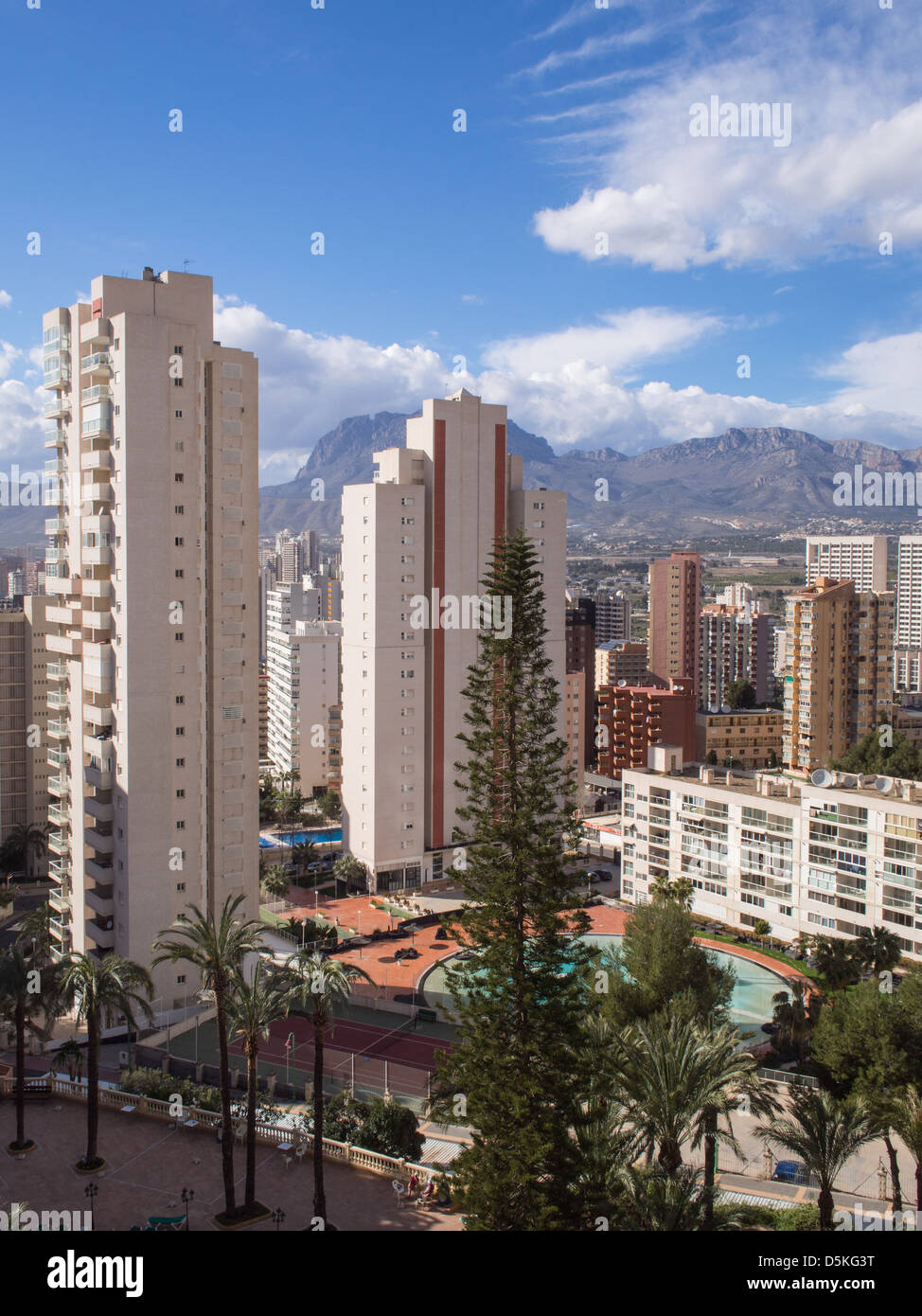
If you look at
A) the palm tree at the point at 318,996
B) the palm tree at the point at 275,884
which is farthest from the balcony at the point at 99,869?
the palm tree at the point at 318,996

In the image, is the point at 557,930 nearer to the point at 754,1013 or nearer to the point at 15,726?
the point at 754,1013

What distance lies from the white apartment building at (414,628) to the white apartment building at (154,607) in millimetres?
14163

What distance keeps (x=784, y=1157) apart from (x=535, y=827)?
13.2m

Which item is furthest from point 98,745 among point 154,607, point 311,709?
point 311,709

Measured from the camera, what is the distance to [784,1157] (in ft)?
79.0

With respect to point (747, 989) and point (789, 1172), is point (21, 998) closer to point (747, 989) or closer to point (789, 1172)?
point (789, 1172)

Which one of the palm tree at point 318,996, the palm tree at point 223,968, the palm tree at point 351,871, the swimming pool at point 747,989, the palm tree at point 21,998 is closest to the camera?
the palm tree at point 318,996

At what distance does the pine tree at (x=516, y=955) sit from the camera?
15.4 m

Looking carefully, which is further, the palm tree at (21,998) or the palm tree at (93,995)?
the palm tree at (21,998)

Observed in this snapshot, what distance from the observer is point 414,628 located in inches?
1871

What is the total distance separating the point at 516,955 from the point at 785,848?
24.5 m

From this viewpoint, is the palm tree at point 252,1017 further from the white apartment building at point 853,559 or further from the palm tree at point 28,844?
the white apartment building at point 853,559

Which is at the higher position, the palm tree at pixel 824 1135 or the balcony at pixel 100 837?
the balcony at pixel 100 837
